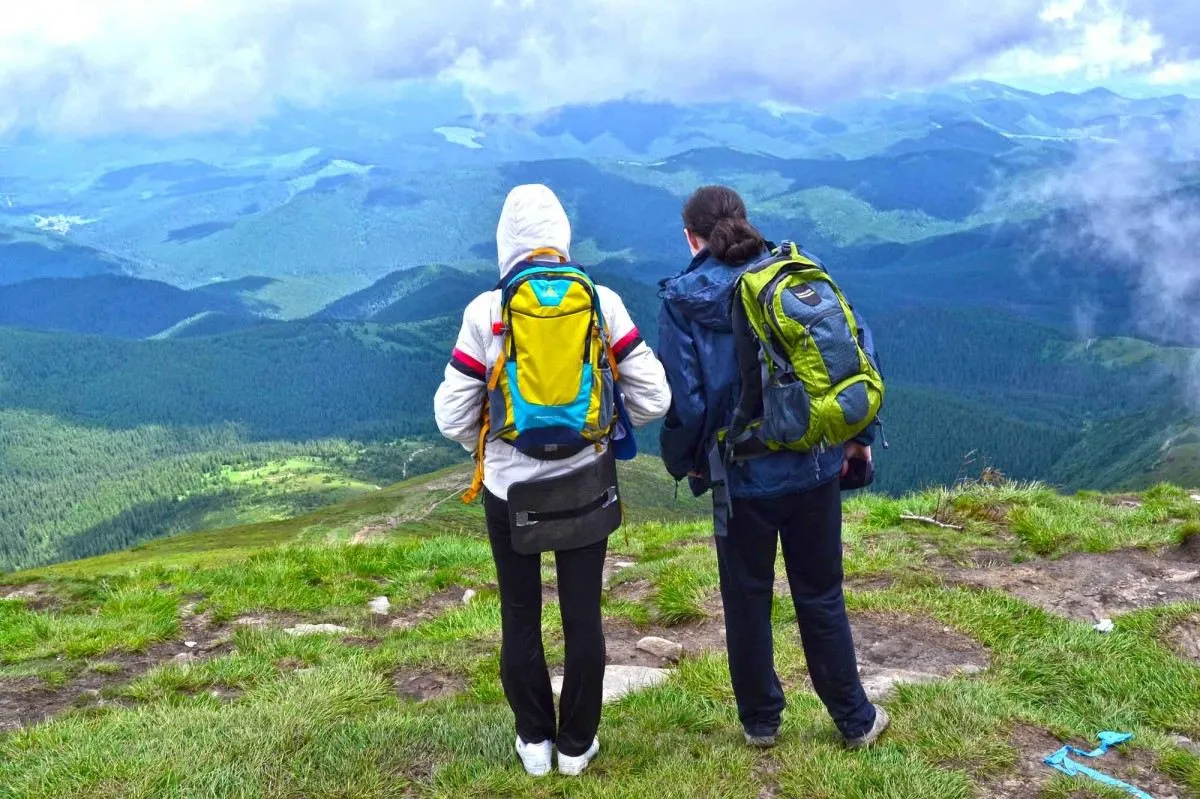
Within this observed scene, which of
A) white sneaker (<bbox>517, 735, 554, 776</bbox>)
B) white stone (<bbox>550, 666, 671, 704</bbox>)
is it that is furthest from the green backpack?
white stone (<bbox>550, 666, 671, 704</bbox>)

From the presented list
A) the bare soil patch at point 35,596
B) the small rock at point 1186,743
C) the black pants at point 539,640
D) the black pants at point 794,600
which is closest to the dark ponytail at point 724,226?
the black pants at point 794,600

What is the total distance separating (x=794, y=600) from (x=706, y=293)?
219 centimetres

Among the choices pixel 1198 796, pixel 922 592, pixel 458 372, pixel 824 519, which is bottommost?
pixel 922 592

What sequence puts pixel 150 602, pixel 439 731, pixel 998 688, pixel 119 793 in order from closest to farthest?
1. pixel 119 793
2. pixel 439 731
3. pixel 998 688
4. pixel 150 602

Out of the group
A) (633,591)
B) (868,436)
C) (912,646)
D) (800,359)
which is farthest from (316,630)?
(800,359)

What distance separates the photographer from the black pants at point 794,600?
5.87 m

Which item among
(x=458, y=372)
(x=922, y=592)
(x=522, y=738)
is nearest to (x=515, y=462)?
(x=458, y=372)

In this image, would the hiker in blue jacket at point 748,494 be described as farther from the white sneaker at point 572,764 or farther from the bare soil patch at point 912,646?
the bare soil patch at point 912,646

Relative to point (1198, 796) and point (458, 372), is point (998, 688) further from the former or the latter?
point (458, 372)

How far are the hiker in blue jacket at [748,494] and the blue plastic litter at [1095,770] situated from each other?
110cm

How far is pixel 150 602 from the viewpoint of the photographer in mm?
11656

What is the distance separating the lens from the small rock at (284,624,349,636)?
33.4 feet

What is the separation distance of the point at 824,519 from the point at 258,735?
4143mm

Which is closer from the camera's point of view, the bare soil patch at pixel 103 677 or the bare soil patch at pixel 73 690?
the bare soil patch at pixel 73 690
